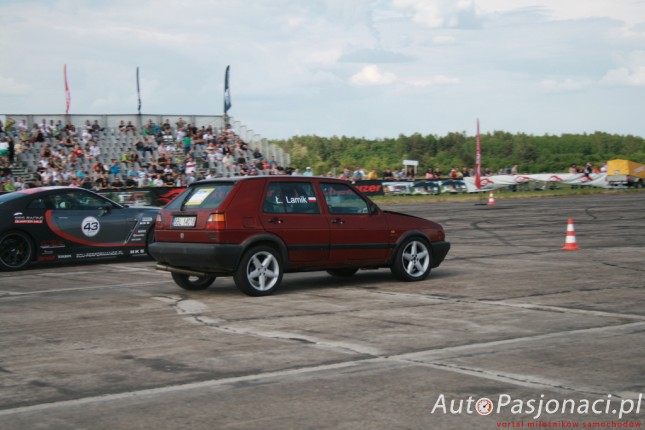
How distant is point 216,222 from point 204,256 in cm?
46

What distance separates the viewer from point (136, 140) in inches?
1559

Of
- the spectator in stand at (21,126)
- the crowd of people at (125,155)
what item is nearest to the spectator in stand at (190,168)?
the crowd of people at (125,155)

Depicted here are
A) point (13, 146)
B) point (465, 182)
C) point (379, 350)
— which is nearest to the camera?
point (379, 350)

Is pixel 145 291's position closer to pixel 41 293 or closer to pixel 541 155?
pixel 41 293

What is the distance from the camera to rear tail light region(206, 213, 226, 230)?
1089 cm

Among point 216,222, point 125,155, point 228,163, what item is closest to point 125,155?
point 125,155

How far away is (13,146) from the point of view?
114ft

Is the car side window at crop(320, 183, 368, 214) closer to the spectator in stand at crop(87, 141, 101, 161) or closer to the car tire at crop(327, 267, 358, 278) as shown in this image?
the car tire at crop(327, 267, 358, 278)

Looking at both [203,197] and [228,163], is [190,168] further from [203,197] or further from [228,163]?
[203,197]

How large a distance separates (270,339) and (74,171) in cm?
2917

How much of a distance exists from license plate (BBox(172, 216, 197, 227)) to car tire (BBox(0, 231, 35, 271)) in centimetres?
565

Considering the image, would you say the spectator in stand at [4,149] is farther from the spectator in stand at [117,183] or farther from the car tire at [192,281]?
the car tire at [192,281]

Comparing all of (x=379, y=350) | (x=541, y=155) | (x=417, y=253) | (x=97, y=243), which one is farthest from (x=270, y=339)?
(x=541, y=155)

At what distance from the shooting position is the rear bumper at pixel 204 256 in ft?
35.5
